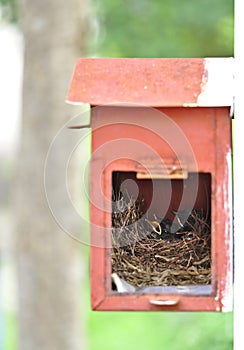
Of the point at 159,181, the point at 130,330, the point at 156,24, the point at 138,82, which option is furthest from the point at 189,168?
the point at 130,330

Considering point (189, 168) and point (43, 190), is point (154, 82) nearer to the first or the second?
point (189, 168)

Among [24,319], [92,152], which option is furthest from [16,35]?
[92,152]

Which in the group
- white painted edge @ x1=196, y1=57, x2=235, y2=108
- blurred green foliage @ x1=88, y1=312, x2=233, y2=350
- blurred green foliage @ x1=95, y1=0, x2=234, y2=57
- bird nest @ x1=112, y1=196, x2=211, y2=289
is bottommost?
blurred green foliage @ x1=88, y1=312, x2=233, y2=350

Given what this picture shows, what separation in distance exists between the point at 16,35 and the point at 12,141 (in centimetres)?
296

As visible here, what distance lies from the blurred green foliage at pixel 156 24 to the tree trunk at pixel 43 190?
2.53ft

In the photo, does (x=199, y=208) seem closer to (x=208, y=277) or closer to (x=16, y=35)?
(x=208, y=277)

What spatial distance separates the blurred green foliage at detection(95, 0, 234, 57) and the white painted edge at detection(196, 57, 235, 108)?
12.9 feet

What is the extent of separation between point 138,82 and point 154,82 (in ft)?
0.08

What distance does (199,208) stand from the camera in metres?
1.41

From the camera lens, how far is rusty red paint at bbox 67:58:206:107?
1351 mm

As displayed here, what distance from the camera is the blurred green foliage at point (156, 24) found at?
5348 millimetres

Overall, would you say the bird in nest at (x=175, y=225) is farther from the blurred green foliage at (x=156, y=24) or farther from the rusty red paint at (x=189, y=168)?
the blurred green foliage at (x=156, y=24)

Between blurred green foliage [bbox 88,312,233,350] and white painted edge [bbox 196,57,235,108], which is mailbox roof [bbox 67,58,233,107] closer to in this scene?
white painted edge [bbox 196,57,235,108]
